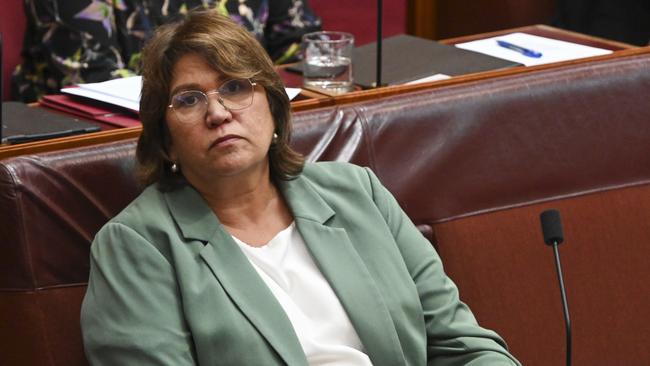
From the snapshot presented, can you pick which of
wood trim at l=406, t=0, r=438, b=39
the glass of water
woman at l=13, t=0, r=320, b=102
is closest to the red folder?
the glass of water

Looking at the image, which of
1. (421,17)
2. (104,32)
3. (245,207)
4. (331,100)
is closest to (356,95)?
(331,100)

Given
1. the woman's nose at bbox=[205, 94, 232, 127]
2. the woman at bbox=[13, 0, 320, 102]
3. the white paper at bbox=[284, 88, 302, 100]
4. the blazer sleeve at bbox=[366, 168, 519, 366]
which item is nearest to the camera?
the woman's nose at bbox=[205, 94, 232, 127]

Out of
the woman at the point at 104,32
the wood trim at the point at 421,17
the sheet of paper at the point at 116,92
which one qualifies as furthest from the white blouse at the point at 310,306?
the wood trim at the point at 421,17

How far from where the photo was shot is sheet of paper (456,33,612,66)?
2619 mm

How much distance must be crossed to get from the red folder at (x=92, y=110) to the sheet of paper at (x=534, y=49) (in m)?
0.86

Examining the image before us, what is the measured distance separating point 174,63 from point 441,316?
1.92 ft

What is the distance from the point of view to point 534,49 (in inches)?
106

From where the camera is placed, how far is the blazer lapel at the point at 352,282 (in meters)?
1.90

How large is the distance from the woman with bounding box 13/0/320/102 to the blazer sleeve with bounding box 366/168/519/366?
3.85 feet

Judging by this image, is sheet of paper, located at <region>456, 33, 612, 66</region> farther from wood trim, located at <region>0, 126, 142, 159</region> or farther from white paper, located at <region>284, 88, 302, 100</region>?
wood trim, located at <region>0, 126, 142, 159</region>

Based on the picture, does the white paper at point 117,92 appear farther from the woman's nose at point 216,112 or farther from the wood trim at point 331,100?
the woman's nose at point 216,112

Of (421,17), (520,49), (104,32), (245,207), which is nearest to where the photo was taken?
(245,207)

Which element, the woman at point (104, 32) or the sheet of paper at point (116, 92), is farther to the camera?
the woman at point (104, 32)

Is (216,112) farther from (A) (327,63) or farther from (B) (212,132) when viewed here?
(A) (327,63)
